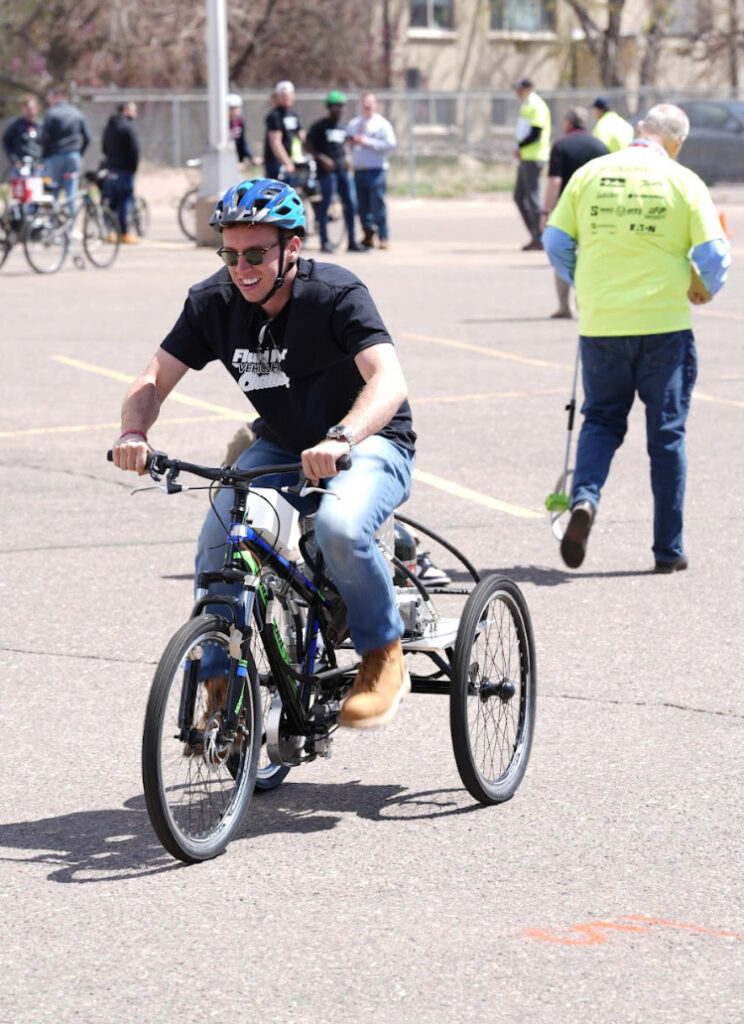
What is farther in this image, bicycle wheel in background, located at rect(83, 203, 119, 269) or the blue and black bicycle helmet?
bicycle wheel in background, located at rect(83, 203, 119, 269)

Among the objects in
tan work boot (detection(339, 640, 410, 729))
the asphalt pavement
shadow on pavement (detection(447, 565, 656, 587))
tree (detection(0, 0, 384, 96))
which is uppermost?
tree (detection(0, 0, 384, 96))

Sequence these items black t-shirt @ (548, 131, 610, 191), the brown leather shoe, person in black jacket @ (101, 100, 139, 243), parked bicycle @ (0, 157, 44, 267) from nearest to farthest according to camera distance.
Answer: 1. the brown leather shoe
2. black t-shirt @ (548, 131, 610, 191)
3. parked bicycle @ (0, 157, 44, 267)
4. person in black jacket @ (101, 100, 139, 243)

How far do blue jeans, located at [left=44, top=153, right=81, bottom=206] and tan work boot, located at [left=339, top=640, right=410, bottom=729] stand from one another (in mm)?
19506

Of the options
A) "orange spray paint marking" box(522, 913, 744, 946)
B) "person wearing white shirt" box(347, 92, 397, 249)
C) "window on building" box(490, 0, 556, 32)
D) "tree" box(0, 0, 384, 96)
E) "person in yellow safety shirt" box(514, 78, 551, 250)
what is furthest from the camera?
"window on building" box(490, 0, 556, 32)

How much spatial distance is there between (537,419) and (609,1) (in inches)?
1559

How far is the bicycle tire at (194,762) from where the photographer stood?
437cm

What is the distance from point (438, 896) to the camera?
14.5 ft

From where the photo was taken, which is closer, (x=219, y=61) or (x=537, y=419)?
(x=537, y=419)

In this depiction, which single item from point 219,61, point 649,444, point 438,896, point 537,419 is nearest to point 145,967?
point 438,896

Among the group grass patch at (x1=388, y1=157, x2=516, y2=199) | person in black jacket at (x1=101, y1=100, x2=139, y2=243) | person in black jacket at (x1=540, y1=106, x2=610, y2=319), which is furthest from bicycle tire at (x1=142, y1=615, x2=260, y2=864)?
grass patch at (x1=388, y1=157, x2=516, y2=199)

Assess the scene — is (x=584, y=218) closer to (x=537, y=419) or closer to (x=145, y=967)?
(x=537, y=419)

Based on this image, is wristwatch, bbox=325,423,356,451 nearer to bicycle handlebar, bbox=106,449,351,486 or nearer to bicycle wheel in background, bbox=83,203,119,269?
bicycle handlebar, bbox=106,449,351,486

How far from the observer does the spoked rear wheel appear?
493 cm

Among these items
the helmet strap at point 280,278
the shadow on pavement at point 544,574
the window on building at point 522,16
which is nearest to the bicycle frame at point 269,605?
the helmet strap at point 280,278
